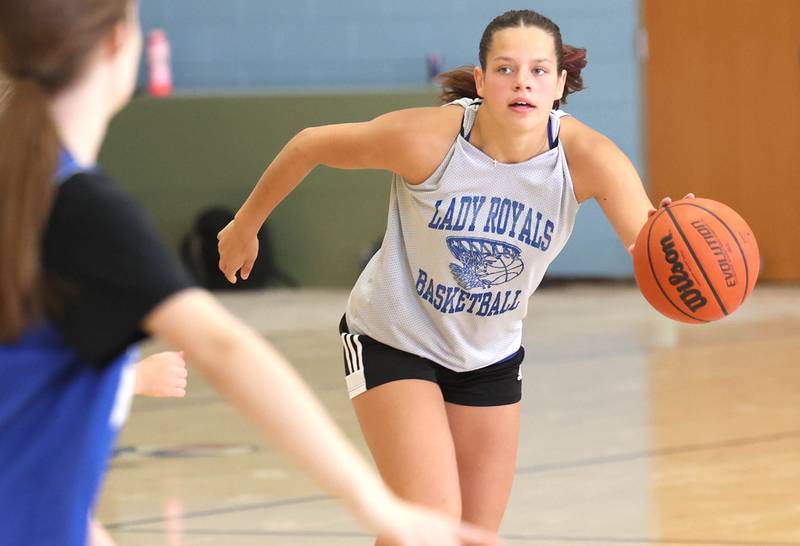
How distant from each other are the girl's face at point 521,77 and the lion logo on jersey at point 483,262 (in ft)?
0.85

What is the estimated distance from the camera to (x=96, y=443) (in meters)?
1.61

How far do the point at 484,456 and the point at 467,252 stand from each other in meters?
0.47

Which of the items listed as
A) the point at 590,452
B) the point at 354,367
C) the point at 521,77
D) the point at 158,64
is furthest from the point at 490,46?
the point at 158,64

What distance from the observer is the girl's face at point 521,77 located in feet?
9.64

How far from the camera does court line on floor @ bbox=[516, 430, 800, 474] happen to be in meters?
4.80

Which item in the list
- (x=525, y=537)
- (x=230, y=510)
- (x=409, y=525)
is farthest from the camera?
(x=230, y=510)

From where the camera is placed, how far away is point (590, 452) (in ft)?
16.3

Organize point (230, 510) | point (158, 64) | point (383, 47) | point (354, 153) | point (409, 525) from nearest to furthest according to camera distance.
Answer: point (409, 525) < point (354, 153) < point (230, 510) < point (383, 47) < point (158, 64)

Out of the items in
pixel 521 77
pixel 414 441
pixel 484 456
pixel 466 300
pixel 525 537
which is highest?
pixel 521 77

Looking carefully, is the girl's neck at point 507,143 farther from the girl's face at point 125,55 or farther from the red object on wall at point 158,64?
the red object on wall at point 158,64

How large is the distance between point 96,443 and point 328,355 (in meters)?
5.33

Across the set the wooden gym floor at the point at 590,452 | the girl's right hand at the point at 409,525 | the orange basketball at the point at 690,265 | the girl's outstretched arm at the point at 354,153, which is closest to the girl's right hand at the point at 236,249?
the girl's outstretched arm at the point at 354,153

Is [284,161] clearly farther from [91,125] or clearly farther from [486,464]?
[91,125]

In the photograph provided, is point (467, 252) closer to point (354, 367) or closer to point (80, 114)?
point (354, 367)
